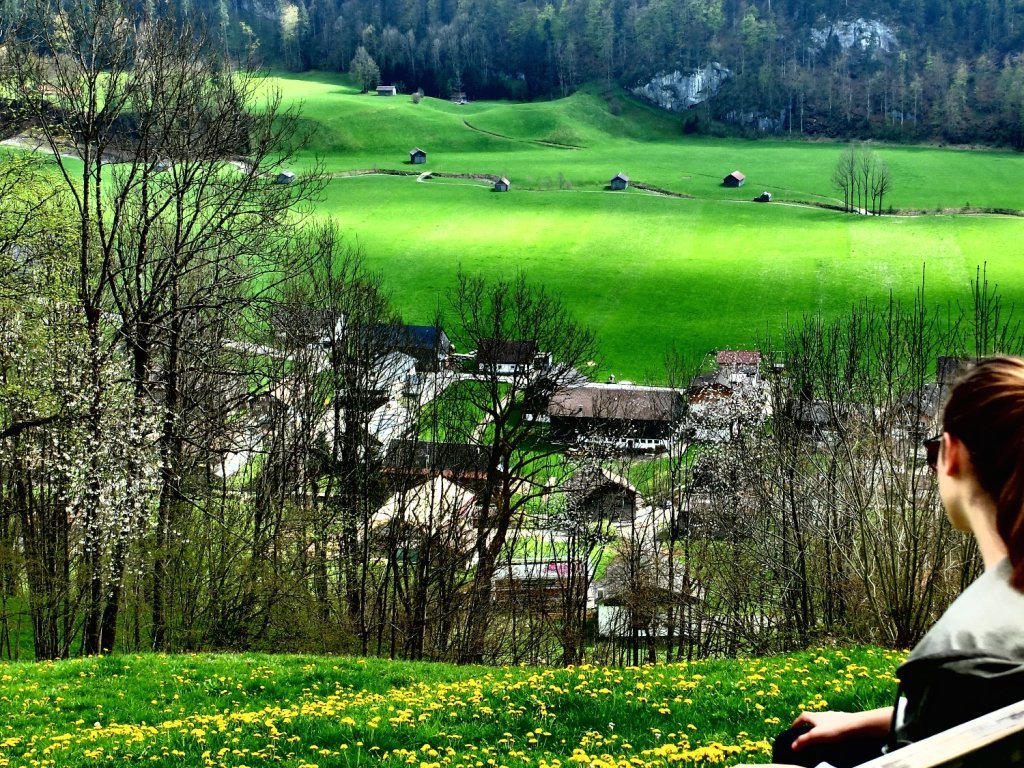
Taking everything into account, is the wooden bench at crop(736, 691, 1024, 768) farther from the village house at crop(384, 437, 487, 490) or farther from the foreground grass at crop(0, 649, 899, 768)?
the village house at crop(384, 437, 487, 490)

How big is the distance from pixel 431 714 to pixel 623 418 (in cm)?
5471

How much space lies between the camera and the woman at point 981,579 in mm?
2801

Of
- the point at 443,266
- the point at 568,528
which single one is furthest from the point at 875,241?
the point at 568,528

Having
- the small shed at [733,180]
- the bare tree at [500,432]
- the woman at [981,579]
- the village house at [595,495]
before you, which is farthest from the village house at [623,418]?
the small shed at [733,180]

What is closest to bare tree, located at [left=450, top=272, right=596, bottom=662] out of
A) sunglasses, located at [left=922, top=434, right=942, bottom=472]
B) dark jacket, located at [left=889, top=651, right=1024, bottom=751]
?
sunglasses, located at [left=922, top=434, right=942, bottom=472]

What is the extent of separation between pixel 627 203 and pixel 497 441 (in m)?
89.4

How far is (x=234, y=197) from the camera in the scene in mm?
27859

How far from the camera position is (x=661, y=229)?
114188 mm

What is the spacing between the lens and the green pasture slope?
90938 millimetres

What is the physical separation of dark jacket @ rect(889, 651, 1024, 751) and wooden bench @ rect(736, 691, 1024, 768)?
172 millimetres

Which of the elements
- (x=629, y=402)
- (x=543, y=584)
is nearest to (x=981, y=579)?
(x=543, y=584)

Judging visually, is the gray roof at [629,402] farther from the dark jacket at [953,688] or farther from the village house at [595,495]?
the dark jacket at [953,688]

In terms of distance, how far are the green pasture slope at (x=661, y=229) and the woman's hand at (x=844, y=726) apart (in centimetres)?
7689

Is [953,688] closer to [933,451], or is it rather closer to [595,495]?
[933,451]
